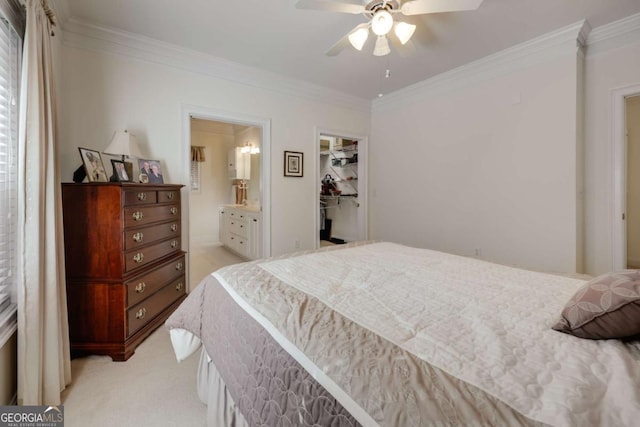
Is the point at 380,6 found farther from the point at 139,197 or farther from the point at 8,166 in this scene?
the point at 8,166

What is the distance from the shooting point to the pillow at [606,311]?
0.76 meters

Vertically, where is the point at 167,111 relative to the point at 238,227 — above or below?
above

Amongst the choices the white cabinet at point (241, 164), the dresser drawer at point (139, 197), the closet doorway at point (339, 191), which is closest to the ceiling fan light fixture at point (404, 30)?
the dresser drawer at point (139, 197)

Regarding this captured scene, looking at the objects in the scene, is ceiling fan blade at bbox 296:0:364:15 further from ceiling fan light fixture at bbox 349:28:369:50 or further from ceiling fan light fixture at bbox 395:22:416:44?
ceiling fan light fixture at bbox 395:22:416:44

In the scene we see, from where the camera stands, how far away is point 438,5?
1.68m

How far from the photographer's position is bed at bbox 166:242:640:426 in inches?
22.8

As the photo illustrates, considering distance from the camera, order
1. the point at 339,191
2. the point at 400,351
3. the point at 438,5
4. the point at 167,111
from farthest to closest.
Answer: the point at 339,191 → the point at 167,111 → the point at 438,5 → the point at 400,351

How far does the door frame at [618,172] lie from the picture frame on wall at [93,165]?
4365 mm

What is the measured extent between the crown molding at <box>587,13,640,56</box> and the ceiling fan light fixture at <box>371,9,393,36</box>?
222cm

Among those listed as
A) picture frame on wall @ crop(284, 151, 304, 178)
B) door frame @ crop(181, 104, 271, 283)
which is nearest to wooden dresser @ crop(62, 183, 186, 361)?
door frame @ crop(181, 104, 271, 283)

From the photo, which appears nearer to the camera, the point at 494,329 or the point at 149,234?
the point at 494,329

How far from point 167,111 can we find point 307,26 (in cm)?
162

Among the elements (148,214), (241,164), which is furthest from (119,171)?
(241,164)

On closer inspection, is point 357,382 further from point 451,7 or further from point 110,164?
point 110,164
